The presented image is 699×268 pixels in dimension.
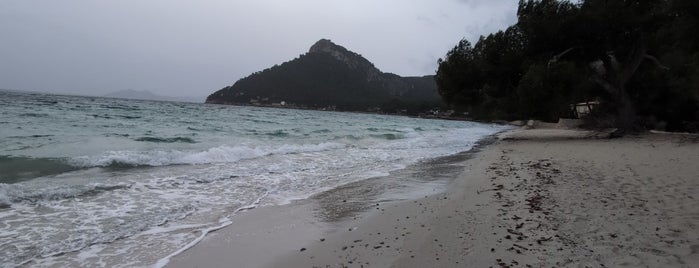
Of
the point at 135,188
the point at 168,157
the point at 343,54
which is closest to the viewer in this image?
the point at 135,188

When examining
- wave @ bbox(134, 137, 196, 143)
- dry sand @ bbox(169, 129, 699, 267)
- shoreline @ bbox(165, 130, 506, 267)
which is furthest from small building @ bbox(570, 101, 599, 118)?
shoreline @ bbox(165, 130, 506, 267)

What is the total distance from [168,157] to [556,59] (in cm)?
1801

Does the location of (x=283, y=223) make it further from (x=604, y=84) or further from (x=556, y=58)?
(x=604, y=84)

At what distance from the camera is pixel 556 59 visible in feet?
66.7

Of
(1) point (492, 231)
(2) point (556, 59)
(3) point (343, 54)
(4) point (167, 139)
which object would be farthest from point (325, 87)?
(1) point (492, 231)

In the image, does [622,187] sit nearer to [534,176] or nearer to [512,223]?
[534,176]

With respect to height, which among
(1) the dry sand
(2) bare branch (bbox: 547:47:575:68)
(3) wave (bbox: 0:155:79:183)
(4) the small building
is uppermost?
(2) bare branch (bbox: 547:47:575:68)

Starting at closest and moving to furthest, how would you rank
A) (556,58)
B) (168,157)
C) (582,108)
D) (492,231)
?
(492,231) → (168,157) → (556,58) → (582,108)

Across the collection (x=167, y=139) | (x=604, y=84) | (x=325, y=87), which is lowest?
(x=167, y=139)

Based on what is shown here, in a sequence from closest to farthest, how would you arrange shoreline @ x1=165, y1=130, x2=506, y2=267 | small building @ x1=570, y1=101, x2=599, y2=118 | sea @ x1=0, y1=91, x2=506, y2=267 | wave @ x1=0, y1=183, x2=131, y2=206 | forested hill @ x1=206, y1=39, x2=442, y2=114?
1. shoreline @ x1=165, y1=130, x2=506, y2=267
2. sea @ x1=0, y1=91, x2=506, y2=267
3. wave @ x1=0, y1=183, x2=131, y2=206
4. small building @ x1=570, y1=101, x2=599, y2=118
5. forested hill @ x1=206, y1=39, x2=442, y2=114

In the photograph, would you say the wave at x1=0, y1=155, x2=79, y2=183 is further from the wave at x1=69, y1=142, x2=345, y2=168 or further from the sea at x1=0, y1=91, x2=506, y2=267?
the wave at x1=69, y1=142, x2=345, y2=168

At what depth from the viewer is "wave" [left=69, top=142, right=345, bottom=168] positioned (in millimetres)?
10438

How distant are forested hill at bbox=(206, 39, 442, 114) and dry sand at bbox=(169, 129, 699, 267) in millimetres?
96047

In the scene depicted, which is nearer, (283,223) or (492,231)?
(492,231)
